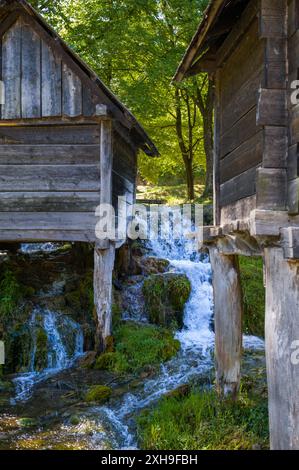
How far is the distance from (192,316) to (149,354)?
2.27 m

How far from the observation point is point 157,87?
676 inches

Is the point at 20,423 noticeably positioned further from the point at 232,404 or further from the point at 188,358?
the point at 188,358

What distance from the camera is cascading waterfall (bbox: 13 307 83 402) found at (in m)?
7.90

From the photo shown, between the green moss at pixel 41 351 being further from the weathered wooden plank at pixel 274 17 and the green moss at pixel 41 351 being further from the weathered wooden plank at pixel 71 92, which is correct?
the weathered wooden plank at pixel 274 17

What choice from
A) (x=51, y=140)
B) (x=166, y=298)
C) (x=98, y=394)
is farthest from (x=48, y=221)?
(x=166, y=298)

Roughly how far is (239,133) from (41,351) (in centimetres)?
A: 565

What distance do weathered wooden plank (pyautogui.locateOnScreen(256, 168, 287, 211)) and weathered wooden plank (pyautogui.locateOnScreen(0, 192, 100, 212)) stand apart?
487 cm

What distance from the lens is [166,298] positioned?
10.1 m

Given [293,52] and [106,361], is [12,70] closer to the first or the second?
[106,361]

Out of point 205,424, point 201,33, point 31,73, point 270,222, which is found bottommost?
point 205,424

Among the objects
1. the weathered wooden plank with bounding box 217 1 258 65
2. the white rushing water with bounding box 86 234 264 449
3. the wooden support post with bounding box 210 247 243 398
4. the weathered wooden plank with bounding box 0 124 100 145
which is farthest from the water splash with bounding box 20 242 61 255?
the weathered wooden plank with bounding box 217 1 258 65

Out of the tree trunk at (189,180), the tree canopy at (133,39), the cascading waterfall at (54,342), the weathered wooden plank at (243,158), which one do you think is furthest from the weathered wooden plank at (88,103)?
the tree trunk at (189,180)

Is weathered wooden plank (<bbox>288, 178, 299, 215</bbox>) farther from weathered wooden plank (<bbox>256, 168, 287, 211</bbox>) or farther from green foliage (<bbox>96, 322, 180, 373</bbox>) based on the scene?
green foliage (<bbox>96, 322, 180, 373</bbox>)
